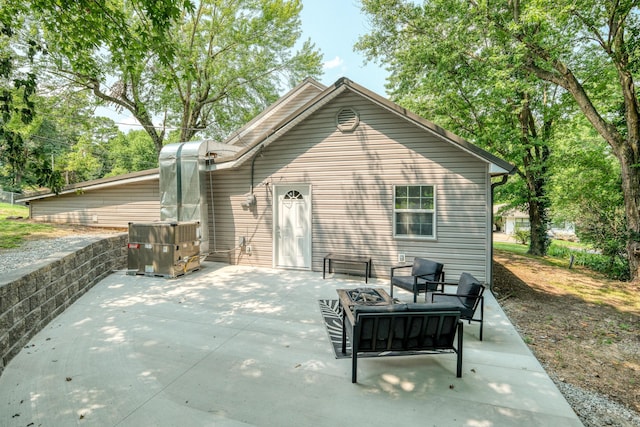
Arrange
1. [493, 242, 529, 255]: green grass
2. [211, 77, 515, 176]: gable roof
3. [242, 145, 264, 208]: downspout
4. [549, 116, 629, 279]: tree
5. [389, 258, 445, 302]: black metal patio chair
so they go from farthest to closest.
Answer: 1. [493, 242, 529, 255]: green grass
2. [549, 116, 629, 279]: tree
3. [242, 145, 264, 208]: downspout
4. [211, 77, 515, 176]: gable roof
5. [389, 258, 445, 302]: black metal patio chair

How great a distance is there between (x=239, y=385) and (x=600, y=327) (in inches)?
228

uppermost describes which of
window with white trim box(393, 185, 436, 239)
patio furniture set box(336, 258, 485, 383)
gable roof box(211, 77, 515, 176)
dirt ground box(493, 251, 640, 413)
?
gable roof box(211, 77, 515, 176)

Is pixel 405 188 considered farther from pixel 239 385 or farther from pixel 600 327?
pixel 239 385

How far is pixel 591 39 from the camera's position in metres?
8.40

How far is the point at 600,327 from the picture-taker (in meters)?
4.94

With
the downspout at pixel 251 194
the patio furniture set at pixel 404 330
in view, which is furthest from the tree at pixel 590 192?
the downspout at pixel 251 194

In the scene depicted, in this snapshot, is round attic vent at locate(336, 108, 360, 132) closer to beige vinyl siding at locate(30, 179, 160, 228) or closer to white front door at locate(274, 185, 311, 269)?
white front door at locate(274, 185, 311, 269)

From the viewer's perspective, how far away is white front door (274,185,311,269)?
7.97 meters

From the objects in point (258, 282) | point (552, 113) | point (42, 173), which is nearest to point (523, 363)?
point (258, 282)

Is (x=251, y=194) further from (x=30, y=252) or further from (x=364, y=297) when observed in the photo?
(x=364, y=297)

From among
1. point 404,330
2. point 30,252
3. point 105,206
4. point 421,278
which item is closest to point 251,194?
point 30,252

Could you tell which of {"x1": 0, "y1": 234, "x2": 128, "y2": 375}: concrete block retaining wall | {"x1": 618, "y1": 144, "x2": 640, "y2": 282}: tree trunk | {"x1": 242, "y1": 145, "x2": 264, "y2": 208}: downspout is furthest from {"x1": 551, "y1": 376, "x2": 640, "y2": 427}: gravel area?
{"x1": 618, "y1": 144, "x2": 640, "y2": 282}: tree trunk

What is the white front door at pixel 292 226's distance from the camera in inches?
314

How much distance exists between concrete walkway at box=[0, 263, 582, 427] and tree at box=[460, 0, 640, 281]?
277 inches
